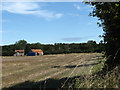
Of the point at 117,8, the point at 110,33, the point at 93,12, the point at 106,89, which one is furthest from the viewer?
the point at 93,12

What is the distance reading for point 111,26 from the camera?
5.48m

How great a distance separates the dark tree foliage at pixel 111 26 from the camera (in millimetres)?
5329

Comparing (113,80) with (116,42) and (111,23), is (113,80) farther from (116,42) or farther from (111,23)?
(111,23)

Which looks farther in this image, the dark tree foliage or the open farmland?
the open farmland

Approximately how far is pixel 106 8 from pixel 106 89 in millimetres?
3190

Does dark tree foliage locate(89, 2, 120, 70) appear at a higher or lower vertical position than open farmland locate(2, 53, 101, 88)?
higher

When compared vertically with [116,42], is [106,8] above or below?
above

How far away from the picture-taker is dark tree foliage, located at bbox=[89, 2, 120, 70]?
533 centimetres

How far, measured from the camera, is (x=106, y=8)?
579cm

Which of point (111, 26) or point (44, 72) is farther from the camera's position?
point (44, 72)

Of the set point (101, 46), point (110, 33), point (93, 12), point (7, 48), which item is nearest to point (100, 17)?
point (93, 12)

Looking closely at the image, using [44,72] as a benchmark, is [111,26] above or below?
above

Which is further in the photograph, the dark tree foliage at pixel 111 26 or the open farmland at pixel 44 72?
the open farmland at pixel 44 72

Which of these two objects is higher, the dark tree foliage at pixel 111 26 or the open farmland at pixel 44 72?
the dark tree foliage at pixel 111 26
